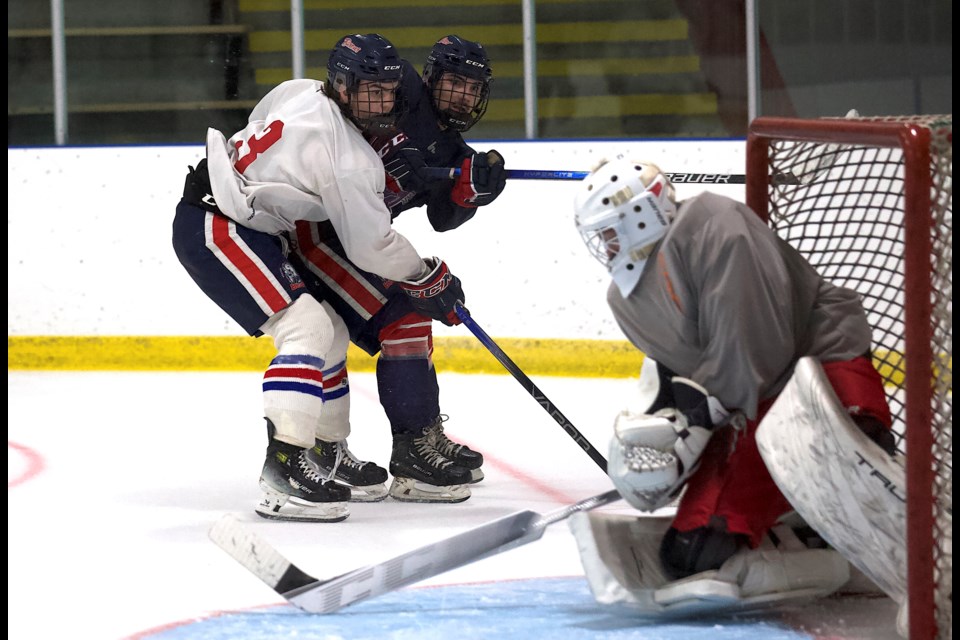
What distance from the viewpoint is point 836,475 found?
1.94 meters

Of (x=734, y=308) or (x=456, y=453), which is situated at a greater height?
(x=734, y=308)

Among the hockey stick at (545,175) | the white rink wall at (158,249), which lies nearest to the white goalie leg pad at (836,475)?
the hockey stick at (545,175)

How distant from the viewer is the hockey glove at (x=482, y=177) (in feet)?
10.3

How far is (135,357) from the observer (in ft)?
16.6

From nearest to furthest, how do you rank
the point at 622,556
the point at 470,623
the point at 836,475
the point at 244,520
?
the point at 836,475, the point at 470,623, the point at 622,556, the point at 244,520

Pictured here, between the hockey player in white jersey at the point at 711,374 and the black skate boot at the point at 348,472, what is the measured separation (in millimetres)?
A: 1023

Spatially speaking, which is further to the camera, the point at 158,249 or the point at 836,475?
the point at 158,249

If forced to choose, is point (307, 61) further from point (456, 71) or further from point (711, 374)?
point (711, 374)

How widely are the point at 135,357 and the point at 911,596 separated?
3675 millimetres

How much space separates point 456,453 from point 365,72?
0.98m

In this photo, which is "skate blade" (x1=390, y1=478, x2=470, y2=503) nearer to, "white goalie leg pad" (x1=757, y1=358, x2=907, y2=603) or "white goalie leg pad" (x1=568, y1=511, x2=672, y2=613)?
"white goalie leg pad" (x1=568, y1=511, x2=672, y2=613)

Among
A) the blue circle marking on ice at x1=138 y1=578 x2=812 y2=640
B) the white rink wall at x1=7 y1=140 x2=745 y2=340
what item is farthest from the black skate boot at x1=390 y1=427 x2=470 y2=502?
the white rink wall at x1=7 y1=140 x2=745 y2=340

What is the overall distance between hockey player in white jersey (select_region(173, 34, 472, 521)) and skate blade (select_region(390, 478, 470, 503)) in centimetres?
20

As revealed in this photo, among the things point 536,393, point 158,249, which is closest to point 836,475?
point 536,393
